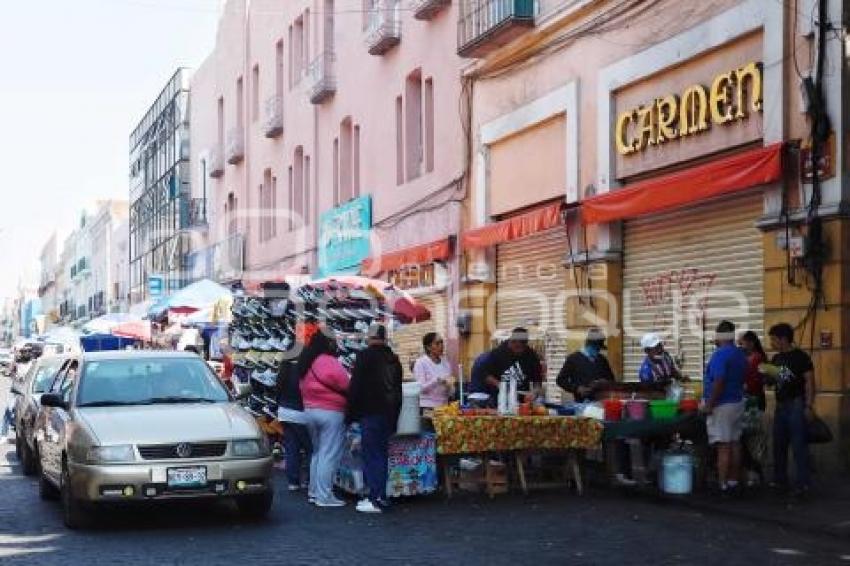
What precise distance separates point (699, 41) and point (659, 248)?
2.85 meters

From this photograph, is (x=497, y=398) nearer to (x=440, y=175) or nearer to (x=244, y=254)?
(x=440, y=175)

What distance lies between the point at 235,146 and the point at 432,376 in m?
25.3

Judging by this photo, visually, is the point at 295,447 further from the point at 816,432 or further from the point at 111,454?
the point at 816,432

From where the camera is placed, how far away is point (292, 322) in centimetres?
1742

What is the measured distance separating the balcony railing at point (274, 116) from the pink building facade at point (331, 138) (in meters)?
0.05

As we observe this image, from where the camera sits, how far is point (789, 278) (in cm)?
1359

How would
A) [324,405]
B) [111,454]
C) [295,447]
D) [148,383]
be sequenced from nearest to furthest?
1. [111,454]
2. [148,383]
3. [324,405]
4. [295,447]

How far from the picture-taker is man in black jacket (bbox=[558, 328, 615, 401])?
14828 millimetres

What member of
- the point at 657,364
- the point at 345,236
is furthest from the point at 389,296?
the point at 345,236

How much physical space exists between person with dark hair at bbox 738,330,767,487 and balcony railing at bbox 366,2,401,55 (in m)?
13.3

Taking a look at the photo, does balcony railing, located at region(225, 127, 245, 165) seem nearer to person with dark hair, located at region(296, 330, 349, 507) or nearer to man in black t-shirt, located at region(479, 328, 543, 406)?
man in black t-shirt, located at region(479, 328, 543, 406)

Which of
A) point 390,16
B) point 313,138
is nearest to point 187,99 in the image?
point 313,138

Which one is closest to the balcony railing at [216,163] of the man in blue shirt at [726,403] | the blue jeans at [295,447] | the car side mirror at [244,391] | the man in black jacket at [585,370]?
the car side mirror at [244,391]

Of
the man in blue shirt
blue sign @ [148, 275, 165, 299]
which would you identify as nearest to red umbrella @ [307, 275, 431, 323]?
the man in blue shirt
